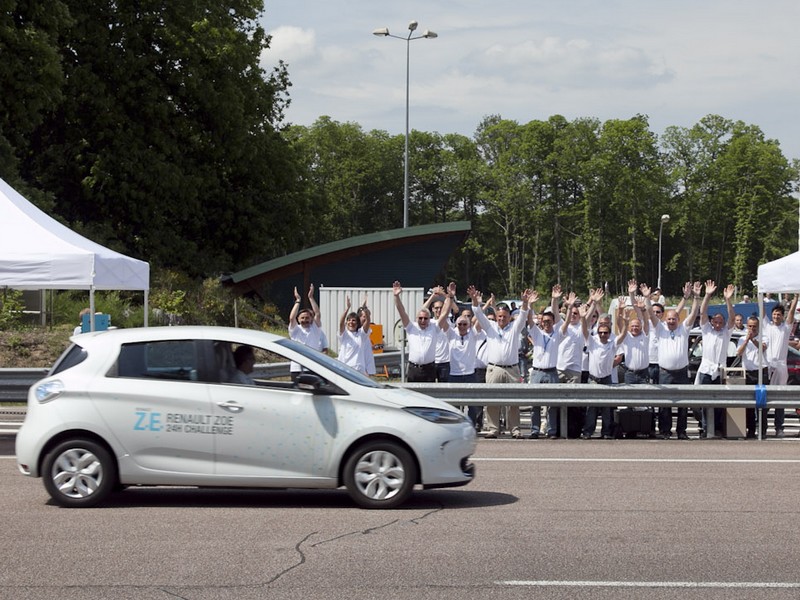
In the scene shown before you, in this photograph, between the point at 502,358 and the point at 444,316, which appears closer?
→ the point at 444,316

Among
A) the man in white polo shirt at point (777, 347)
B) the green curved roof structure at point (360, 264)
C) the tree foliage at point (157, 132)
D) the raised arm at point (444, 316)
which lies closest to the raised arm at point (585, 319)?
the raised arm at point (444, 316)

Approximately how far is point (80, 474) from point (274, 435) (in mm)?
1663

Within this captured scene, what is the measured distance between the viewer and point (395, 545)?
854 centimetres

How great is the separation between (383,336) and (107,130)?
15897 mm

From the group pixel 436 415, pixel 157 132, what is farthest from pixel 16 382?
pixel 157 132

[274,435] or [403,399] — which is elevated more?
[403,399]

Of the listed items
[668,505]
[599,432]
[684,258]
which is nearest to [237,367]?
[668,505]

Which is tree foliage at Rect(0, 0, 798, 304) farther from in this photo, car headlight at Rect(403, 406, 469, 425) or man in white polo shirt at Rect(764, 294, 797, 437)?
car headlight at Rect(403, 406, 469, 425)

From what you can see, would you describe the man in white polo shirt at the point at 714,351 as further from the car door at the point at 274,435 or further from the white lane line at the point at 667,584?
the white lane line at the point at 667,584

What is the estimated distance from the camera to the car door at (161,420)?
33.2 feet

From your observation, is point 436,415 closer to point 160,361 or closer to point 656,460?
point 160,361

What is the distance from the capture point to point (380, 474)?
1013cm

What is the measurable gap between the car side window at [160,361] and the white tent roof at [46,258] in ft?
17.6

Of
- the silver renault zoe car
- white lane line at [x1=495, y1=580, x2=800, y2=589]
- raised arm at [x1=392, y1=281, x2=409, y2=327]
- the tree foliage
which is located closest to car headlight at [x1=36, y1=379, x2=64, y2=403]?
the silver renault zoe car
